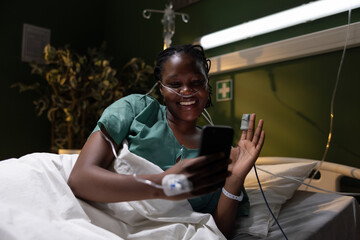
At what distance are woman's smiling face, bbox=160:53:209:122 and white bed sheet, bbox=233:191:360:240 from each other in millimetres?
486

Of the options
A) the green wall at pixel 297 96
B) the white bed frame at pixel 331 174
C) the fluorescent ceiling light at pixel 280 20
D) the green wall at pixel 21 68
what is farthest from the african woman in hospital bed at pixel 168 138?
the green wall at pixel 21 68

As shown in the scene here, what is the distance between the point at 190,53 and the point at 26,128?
2.23 meters

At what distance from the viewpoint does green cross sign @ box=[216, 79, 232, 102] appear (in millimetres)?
1971

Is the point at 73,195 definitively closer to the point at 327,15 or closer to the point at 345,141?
the point at 345,141

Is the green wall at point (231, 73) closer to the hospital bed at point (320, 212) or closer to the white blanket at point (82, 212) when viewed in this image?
the hospital bed at point (320, 212)

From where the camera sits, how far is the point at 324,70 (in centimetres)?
157

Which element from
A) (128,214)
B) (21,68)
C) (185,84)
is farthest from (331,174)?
(21,68)

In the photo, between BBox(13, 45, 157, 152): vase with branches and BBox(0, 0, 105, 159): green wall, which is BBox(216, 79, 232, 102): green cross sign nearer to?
BBox(13, 45, 157, 152): vase with branches

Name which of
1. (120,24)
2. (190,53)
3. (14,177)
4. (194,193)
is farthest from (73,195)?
(120,24)

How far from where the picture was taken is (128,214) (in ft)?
2.85

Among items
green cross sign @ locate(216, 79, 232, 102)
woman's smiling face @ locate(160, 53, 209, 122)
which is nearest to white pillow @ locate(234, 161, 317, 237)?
woman's smiling face @ locate(160, 53, 209, 122)

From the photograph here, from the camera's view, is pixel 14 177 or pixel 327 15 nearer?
pixel 14 177

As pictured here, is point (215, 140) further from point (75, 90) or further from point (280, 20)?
point (75, 90)

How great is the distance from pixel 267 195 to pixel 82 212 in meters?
0.79
